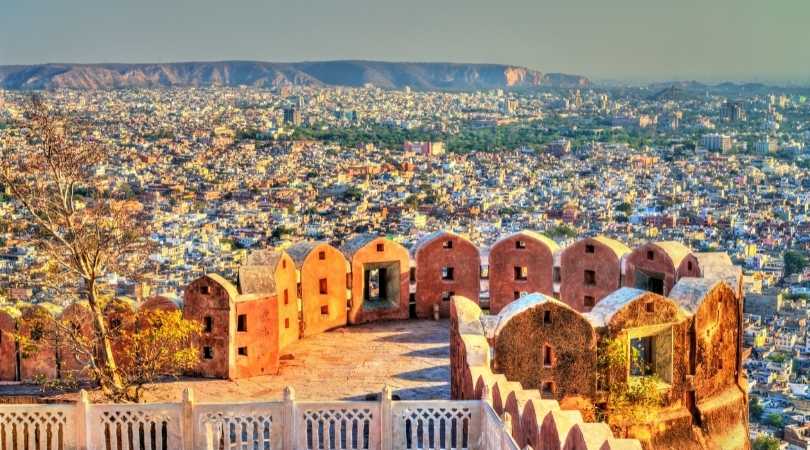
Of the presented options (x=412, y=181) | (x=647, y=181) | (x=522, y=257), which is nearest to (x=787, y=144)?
(x=647, y=181)

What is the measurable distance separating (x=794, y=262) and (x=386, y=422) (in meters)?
37.7

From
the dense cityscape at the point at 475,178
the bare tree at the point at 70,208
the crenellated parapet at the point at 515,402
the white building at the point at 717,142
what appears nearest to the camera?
the crenellated parapet at the point at 515,402

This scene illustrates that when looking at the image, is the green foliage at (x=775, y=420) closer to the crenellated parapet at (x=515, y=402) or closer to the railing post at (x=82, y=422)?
the crenellated parapet at (x=515, y=402)

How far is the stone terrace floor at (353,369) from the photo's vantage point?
1143 centimetres

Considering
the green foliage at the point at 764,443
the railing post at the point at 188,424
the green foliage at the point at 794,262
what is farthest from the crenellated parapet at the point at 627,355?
the green foliage at the point at 794,262

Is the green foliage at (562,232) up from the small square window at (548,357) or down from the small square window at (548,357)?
down

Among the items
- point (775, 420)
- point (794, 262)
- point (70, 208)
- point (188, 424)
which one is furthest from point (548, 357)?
point (794, 262)

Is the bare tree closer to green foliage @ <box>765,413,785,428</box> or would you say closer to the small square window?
the small square window

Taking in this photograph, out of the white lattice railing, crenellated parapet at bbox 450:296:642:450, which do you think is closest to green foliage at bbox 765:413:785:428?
crenellated parapet at bbox 450:296:642:450

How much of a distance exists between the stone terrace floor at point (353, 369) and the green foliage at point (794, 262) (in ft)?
100

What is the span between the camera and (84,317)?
1147 cm

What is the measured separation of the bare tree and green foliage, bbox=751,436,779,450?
13.9 m

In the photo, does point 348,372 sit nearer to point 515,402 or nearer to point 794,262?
point 515,402

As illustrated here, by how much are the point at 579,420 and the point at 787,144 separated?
8304 centimetres
